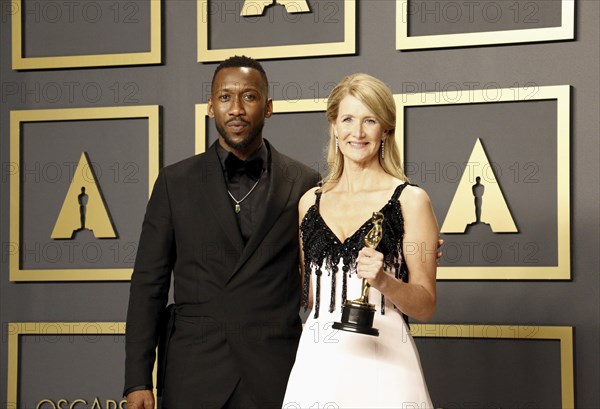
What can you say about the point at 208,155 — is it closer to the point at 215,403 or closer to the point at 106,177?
the point at 215,403

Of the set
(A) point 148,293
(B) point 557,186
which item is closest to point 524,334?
(B) point 557,186

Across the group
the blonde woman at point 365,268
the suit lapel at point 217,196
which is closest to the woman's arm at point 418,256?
the blonde woman at point 365,268

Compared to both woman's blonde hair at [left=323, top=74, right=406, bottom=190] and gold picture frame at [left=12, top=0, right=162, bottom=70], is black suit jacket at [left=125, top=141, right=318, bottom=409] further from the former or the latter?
gold picture frame at [left=12, top=0, right=162, bottom=70]

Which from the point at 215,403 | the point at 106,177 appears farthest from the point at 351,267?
the point at 106,177

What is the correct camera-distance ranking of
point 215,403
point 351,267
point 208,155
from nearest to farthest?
point 351,267 < point 215,403 < point 208,155

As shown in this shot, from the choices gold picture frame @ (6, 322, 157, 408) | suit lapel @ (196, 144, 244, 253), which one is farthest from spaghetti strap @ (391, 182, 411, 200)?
gold picture frame @ (6, 322, 157, 408)

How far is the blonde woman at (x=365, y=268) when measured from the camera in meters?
2.36

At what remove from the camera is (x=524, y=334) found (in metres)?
3.54

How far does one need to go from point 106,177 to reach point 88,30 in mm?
641

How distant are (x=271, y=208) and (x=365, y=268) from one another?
0.51 meters

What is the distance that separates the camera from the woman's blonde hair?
2.47 metres

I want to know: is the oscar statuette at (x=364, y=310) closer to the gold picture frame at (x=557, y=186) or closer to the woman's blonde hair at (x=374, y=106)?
the woman's blonde hair at (x=374, y=106)

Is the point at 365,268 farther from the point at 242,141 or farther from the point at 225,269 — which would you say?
the point at 242,141

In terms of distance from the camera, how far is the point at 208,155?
2.81 meters
